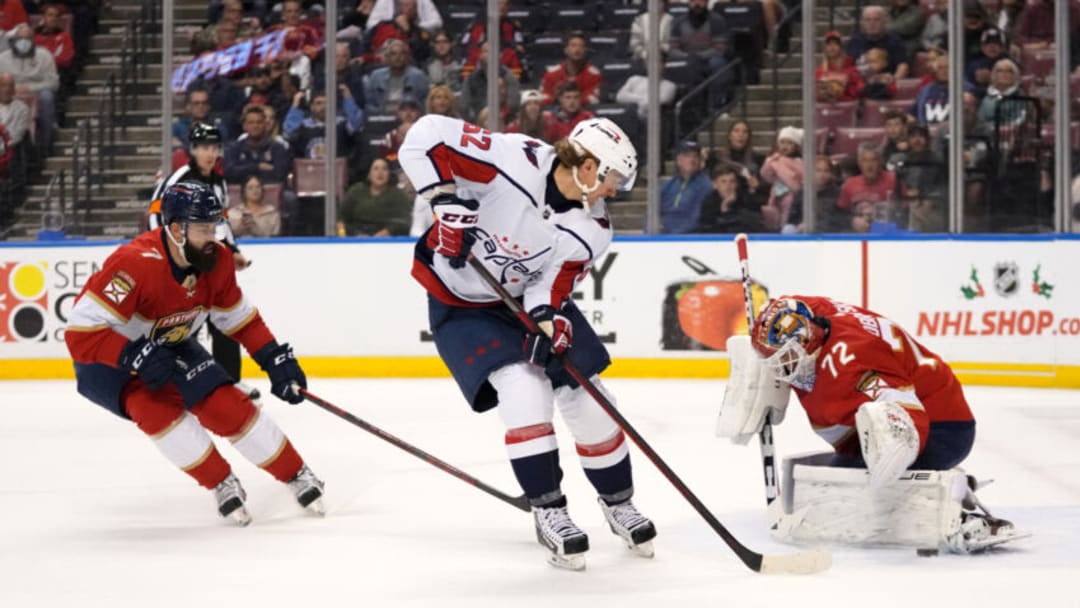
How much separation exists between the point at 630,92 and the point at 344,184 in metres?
1.72

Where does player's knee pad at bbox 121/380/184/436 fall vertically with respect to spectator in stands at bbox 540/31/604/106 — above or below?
below

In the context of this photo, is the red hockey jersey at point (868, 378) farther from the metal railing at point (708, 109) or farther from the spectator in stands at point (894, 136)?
the metal railing at point (708, 109)

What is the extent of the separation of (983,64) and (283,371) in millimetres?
5173

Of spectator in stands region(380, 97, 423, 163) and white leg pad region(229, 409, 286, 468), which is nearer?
white leg pad region(229, 409, 286, 468)

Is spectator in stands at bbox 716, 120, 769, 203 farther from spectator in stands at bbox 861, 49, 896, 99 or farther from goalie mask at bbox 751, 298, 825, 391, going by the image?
goalie mask at bbox 751, 298, 825, 391

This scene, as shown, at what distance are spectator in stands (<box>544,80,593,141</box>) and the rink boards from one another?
2.65ft

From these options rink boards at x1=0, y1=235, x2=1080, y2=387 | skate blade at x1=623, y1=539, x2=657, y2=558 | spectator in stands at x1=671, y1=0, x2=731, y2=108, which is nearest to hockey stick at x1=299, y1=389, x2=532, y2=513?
skate blade at x1=623, y1=539, x2=657, y2=558

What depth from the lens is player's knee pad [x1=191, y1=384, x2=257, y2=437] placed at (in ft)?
14.4

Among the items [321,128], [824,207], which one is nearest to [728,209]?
[824,207]

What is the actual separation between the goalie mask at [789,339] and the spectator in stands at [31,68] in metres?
6.49

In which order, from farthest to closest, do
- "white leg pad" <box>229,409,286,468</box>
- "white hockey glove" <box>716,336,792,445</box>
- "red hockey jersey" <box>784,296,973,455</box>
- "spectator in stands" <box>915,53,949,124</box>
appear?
"spectator in stands" <box>915,53,949,124</box> < "white leg pad" <box>229,409,286,468</box> < "white hockey glove" <box>716,336,792,445</box> < "red hockey jersey" <box>784,296,973,455</box>

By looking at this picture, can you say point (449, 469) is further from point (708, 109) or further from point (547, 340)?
point (708, 109)

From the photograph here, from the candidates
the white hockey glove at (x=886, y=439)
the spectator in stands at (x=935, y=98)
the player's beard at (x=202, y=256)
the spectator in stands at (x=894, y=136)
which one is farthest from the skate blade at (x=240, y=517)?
A: the spectator in stands at (x=935, y=98)

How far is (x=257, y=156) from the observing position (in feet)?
29.7
